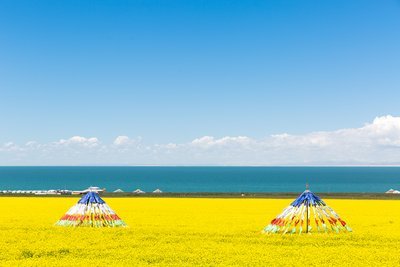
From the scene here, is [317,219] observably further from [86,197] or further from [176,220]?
[86,197]

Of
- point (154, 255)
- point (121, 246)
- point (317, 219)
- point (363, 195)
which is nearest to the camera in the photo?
point (154, 255)

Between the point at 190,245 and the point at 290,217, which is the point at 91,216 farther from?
the point at 290,217

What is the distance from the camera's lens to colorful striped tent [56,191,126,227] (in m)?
35.8

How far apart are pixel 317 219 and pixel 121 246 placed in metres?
13.3

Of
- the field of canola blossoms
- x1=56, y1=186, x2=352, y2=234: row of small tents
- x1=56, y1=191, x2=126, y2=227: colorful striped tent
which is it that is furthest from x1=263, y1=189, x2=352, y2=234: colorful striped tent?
x1=56, y1=191, x2=126, y2=227: colorful striped tent

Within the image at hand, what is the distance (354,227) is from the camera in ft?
122

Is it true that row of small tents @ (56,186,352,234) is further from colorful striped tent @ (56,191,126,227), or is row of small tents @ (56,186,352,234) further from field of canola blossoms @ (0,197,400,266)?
field of canola blossoms @ (0,197,400,266)

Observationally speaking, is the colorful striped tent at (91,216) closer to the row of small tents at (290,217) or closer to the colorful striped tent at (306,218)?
the row of small tents at (290,217)

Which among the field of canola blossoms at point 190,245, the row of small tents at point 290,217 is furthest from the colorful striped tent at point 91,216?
the field of canola blossoms at point 190,245

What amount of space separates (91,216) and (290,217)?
44.4 ft

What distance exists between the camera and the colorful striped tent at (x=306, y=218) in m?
32.5

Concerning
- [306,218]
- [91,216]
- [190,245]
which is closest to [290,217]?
[306,218]

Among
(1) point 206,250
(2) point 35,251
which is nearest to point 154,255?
(1) point 206,250

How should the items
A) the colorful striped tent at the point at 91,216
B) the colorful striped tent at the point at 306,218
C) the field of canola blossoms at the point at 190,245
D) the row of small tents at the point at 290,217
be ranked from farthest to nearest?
the colorful striped tent at the point at 91,216
the row of small tents at the point at 290,217
the colorful striped tent at the point at 306,218
the field of canola blossoms at the point at 190,245
